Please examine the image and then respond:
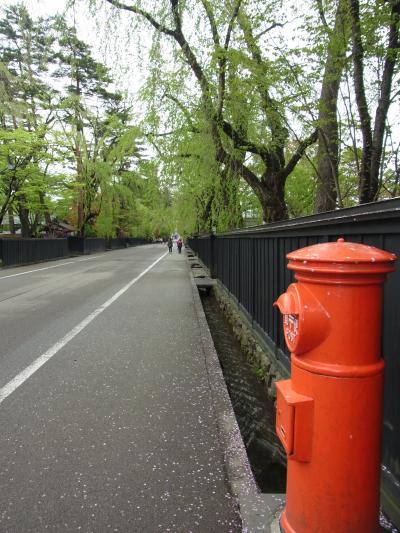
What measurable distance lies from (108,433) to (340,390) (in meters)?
2.15

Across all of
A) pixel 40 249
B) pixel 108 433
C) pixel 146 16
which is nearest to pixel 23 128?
pixel 40 249

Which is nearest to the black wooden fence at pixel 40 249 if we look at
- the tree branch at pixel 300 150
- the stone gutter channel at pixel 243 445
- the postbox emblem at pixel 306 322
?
the tree branch at pixel 300 150

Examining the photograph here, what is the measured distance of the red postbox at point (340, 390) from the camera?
67.4 inches

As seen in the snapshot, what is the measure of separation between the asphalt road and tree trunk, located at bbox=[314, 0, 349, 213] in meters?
3.62

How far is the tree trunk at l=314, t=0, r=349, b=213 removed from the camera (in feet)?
18.3

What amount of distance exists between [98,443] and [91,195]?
35.3 m

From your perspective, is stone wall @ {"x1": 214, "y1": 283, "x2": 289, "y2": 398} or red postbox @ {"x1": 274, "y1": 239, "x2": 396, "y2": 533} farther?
stone wall @ {"x1": 214, "y1": 283, "x2": 289, "y2": 398}

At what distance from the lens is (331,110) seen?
24.0ft

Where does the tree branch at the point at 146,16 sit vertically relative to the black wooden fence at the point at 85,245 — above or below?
above

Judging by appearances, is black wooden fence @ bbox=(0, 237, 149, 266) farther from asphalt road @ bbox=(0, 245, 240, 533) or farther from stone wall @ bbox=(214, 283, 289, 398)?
asphalt road @ bbox=(0, 245, 240, 533)

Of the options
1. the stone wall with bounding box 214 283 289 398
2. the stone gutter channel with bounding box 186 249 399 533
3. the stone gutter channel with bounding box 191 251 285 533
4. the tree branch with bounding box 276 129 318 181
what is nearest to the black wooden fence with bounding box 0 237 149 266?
the stone wall with bounding box 214 283 289 398

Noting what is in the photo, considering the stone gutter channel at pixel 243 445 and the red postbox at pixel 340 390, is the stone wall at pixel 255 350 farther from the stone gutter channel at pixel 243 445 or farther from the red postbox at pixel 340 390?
the red postbox at pixel 340 390

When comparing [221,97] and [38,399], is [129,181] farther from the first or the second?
[38,399]

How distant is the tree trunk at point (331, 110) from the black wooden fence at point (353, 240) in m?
1.62
